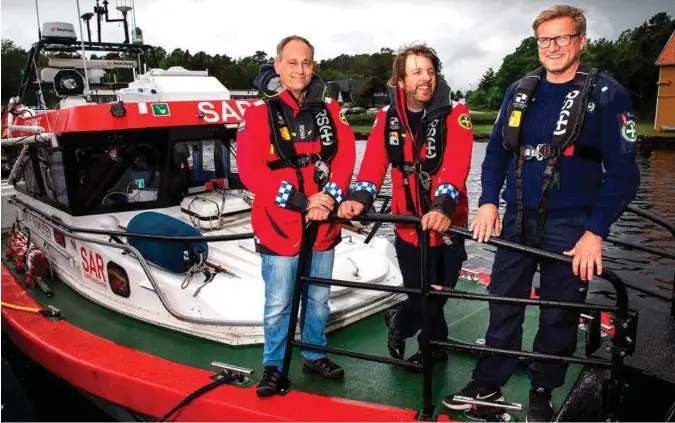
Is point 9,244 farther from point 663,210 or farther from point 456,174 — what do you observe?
point 663,210

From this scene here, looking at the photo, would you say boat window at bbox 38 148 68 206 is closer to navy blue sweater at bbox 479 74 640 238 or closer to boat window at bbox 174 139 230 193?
boat window at bbox 174 139 230 193

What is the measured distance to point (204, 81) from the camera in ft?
18.8

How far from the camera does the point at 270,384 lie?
115 inches

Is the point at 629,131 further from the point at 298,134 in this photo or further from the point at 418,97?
the point at 298,134

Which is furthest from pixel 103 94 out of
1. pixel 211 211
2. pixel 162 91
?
pixel 211 211

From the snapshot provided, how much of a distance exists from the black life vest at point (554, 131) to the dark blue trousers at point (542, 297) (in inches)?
3.3

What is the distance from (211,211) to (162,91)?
143cm

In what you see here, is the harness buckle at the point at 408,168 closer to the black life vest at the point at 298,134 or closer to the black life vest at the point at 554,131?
the black life vest at the point at 298,134

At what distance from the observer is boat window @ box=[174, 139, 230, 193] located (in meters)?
5.37

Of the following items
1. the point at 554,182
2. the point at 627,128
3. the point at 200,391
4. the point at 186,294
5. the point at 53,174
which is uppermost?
the point at 627,128

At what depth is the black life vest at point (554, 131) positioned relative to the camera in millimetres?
2330

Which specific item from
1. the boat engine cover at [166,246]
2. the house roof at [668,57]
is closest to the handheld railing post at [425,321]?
the boat engine cover at [166,246]

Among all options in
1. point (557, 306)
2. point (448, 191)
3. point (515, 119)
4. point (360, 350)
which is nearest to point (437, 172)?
point (448, 191)

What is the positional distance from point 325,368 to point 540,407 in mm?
1285
